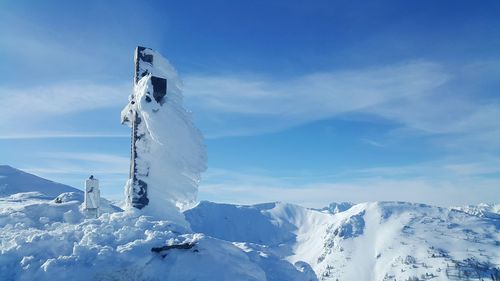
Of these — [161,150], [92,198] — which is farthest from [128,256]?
[92,198]

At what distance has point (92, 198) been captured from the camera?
946 inches

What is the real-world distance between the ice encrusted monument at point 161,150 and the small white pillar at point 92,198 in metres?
2.15

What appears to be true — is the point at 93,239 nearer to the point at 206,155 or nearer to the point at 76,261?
the point at 76,261

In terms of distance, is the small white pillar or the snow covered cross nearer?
the snow covered cross

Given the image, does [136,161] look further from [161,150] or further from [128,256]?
[128,256]

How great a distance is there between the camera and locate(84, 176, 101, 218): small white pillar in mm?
23520

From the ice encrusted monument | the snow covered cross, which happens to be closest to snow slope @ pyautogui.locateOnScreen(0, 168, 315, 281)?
the snow covered cross

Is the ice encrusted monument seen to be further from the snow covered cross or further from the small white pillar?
the small white pillar

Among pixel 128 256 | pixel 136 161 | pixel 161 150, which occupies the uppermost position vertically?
pixel 161 150

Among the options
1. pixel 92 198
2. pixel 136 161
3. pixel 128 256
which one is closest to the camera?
pixel 128 256

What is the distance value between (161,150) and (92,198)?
469 centimetres

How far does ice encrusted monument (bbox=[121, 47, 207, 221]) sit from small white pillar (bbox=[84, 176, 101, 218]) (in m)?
2.15

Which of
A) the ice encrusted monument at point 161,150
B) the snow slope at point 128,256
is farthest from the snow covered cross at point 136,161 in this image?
the snow slope at point 128,256

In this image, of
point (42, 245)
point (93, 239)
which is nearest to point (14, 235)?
point (42, 245)
